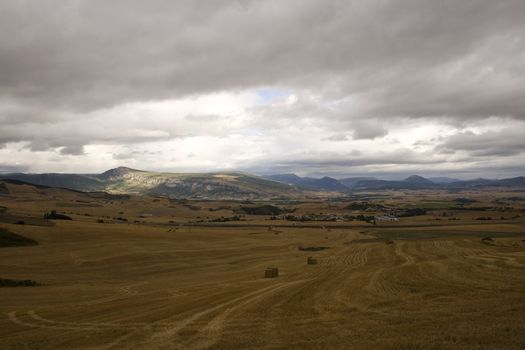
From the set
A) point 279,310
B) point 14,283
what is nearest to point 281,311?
point 279,310

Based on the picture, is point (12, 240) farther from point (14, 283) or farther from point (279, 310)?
point (279, 310)

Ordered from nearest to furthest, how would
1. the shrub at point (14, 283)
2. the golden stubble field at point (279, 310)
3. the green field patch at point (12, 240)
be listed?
1. the golden stubble field at point (279, 310)
2. the shrub at point (14, 283)
3. the green field patch at point (12, 240)

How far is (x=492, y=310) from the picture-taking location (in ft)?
61.1

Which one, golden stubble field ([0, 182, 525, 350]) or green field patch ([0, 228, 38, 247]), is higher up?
golden stubble field ([0, 182, 525, 350])

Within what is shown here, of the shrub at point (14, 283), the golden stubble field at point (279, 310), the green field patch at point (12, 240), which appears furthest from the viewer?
the green field patch at point (12, 240)

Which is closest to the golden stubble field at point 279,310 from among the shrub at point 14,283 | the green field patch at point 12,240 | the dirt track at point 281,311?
the dirt track at point 281,311

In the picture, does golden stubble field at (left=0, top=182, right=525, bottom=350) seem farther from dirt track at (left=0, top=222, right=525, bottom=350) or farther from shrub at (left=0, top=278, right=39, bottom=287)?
shrub at (left=0, top=278, right=39, bottom=287)

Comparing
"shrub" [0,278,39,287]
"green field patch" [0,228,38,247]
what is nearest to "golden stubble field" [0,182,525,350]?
"shrub" [0,278,39,287]

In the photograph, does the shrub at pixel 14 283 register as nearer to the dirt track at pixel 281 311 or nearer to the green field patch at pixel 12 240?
the dirt track at pixel 281 311

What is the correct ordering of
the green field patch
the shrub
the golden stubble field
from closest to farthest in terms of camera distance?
1. the golden stubble field
2. the shrub
3. the green field patch

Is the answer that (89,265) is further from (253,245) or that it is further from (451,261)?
(451,261)

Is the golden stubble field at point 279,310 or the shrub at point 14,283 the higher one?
the golden stubble field at point 279,310

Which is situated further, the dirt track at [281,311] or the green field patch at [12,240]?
the green field patch at [12,240]

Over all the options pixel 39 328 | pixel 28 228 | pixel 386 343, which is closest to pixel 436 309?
pixel 386 343
